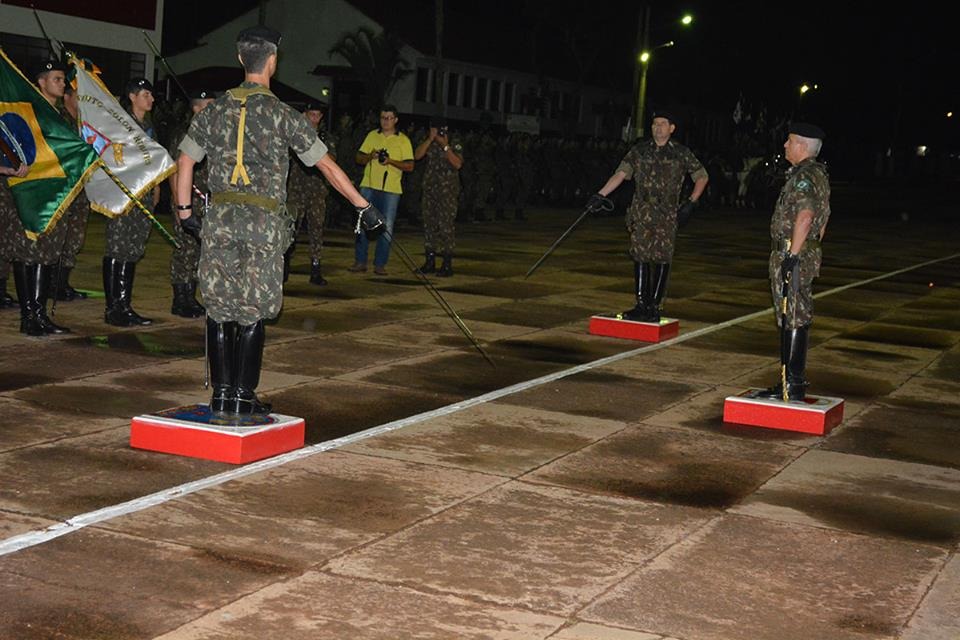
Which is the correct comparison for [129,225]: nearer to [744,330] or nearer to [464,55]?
[744,330]

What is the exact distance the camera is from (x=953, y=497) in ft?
24.0

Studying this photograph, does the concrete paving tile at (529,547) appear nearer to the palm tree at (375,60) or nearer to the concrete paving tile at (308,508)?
the concrete paving tile at (308,508)

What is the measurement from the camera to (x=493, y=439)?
26.2 feet

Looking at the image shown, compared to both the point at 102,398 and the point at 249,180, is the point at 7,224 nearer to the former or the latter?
the point at 102,398

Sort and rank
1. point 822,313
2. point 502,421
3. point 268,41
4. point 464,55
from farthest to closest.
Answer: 1. point 464,55
2. point 822,313
3. point 502,421
4. point 268,41

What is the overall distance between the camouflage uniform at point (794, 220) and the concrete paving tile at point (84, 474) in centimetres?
374

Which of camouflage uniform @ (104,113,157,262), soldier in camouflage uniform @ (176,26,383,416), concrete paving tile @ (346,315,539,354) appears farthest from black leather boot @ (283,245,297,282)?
camouflage uniform @ (104,113,157,262)

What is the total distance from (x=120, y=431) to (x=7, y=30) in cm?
2269

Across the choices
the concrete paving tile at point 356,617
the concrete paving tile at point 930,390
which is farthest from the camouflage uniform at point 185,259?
the concrete paving tile at point 356,617

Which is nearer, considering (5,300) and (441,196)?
(5,300)

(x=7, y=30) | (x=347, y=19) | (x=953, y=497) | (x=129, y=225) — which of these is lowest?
(x=953, y=497)

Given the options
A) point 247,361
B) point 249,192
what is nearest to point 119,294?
point 247,361

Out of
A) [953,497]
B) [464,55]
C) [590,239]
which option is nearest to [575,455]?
[953,497]

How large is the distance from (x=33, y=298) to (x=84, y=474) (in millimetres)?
4247
